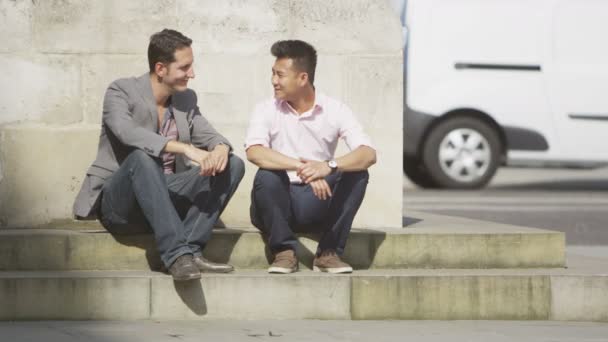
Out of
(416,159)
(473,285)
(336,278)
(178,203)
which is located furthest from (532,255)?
(416,159)

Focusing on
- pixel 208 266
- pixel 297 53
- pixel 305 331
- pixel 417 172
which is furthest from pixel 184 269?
pixel 417 172

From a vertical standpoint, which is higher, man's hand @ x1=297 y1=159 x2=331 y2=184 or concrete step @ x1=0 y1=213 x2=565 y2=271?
man's hand @ x1=297 y1=159 x2=331 y2=184

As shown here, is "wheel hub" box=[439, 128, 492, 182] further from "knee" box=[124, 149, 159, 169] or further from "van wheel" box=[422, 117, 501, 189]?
"knee" box=[124, 149, 159, 169]

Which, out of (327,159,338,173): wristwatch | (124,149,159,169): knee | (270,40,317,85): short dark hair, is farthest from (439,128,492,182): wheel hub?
(124,149,159,169): knee

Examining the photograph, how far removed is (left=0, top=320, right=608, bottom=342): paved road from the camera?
6438 mm

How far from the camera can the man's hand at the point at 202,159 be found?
7.11 m

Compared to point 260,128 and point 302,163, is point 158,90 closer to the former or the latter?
point 260,128

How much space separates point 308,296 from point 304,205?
537 millimetres

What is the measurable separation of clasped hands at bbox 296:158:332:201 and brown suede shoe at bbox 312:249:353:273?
0.29 m

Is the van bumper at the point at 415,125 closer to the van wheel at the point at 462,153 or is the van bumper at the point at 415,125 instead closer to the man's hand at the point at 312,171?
the van wheel at the point at 462,153

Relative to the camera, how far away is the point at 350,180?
7.33 meters

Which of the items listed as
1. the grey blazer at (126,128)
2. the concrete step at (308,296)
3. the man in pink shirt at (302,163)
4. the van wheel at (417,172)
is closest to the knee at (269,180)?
the man in pink shirt at (302,163)

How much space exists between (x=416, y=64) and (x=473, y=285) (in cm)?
935

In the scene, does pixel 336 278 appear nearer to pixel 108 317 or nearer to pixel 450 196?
pixel 108 317
